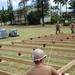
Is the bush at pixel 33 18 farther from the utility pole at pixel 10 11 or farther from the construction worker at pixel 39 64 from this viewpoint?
the construction worker at pixel 39 64

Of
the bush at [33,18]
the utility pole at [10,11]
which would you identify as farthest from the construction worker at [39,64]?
the utility pole at [10,11]

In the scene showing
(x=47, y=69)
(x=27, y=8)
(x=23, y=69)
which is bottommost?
(x=23, y=69)

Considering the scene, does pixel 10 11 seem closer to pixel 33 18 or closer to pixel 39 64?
pixel 33 18

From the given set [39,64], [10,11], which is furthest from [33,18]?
[39,64]

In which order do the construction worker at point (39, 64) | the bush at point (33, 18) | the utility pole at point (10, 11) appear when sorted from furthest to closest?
the utility pole at point (10, 11), the bush at point (33, 18), the construction worker at point (39, 64)

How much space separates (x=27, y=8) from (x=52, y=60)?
58.6 metres

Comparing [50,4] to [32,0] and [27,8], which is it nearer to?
[32,0]

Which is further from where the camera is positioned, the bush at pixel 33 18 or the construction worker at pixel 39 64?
the bush at pixel 33 18

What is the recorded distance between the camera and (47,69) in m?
2.79

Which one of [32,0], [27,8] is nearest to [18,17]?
[27,8]

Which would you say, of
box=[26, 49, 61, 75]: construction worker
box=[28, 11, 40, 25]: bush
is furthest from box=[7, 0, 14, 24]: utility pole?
box=[26, 49, 61, 75]: construction worker

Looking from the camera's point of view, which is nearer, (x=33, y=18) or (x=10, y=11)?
(x=33, y=18)

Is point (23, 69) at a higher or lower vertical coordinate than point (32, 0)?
lower

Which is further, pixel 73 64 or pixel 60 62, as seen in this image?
pixel 60 62
